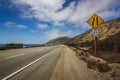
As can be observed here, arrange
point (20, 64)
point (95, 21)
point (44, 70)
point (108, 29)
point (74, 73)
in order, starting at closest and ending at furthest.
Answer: point (74, 73), point (44, 70), point (20, 64), point (95, 21), point (108, 29)

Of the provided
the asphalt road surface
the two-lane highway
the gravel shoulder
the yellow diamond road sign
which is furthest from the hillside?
the gravel shoulder

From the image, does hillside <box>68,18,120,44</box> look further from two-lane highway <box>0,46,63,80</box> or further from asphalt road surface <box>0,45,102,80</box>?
asphalt road surface <box>0,45,102,80</box>

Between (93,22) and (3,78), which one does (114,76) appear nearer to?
(3,78)

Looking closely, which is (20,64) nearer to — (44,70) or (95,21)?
(44,70)

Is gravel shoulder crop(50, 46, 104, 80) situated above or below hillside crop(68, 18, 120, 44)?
below

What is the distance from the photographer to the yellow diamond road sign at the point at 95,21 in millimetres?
13782

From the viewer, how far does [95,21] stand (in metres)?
14.0

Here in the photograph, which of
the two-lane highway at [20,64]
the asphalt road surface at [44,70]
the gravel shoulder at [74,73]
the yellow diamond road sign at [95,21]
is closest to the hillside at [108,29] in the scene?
the two-lane highway at [20,64]

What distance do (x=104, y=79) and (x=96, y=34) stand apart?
6631mm

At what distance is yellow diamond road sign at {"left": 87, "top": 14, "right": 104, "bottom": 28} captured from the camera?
1378 centimetres

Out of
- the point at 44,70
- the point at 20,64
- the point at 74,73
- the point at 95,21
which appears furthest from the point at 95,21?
the point at 20,64

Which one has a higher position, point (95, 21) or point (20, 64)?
point (95, 21)

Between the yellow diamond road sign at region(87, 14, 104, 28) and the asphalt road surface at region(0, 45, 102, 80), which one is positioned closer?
the asphalt road surface at region(0, 45, 102, 80)

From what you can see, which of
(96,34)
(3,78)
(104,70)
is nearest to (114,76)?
(104,70)
